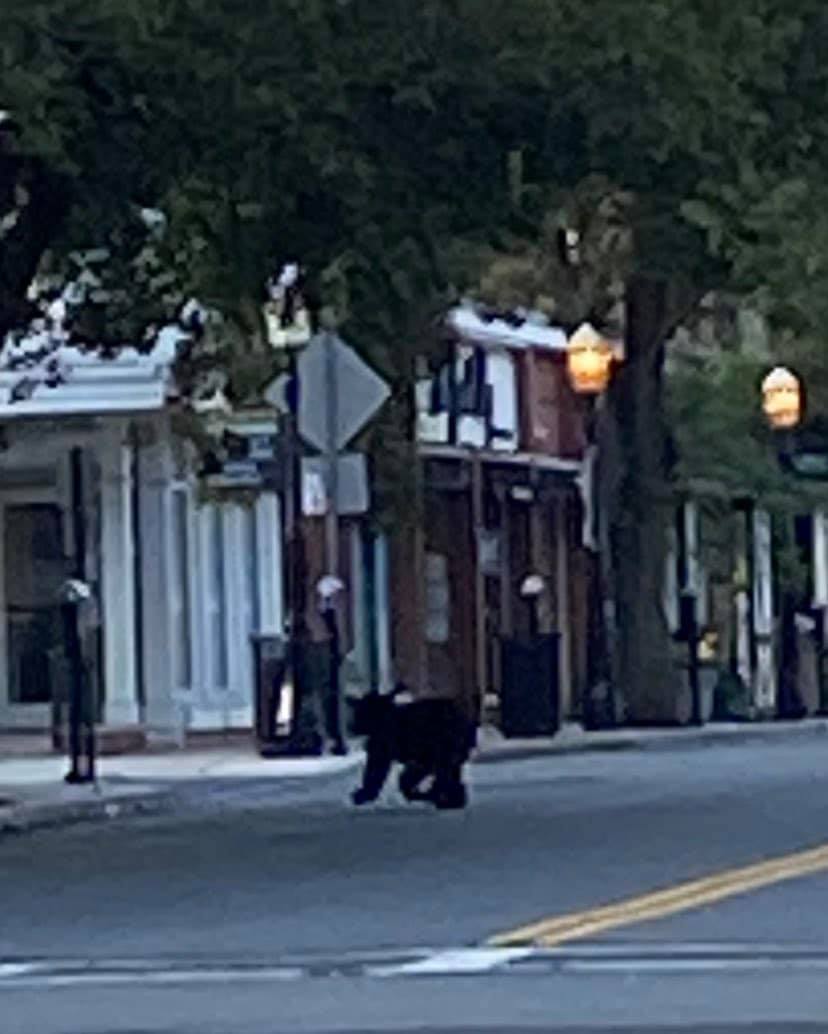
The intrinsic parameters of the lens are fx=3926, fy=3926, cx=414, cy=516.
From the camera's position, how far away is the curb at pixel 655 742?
114 feet

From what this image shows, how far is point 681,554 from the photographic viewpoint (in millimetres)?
48094

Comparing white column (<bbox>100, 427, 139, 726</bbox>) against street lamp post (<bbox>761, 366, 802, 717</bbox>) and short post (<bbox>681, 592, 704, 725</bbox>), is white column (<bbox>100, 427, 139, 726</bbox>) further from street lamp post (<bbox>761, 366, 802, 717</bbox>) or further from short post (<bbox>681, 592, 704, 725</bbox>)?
street lamp post (<bbox>761, 366, 802, 717</bbox>)

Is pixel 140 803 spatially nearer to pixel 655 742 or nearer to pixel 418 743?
pixel 418 743

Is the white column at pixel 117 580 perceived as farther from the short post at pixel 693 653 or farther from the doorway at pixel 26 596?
the short post at pixel 693 653

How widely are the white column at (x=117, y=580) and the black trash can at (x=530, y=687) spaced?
146 inches

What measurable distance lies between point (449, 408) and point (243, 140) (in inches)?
912

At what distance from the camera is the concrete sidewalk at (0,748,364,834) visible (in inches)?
1019

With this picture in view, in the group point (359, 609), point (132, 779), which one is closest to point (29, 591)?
point (359, 609)

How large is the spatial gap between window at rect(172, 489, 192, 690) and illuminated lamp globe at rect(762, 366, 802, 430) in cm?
596

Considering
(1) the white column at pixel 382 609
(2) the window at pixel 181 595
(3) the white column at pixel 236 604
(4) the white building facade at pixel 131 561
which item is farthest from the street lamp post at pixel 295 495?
(1) the white column at pixel 382 609

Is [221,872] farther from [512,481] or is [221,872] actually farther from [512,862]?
[512,481]

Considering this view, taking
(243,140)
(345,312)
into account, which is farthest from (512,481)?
(243,140)

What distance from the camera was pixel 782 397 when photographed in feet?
128

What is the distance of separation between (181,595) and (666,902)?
22.1 meters
